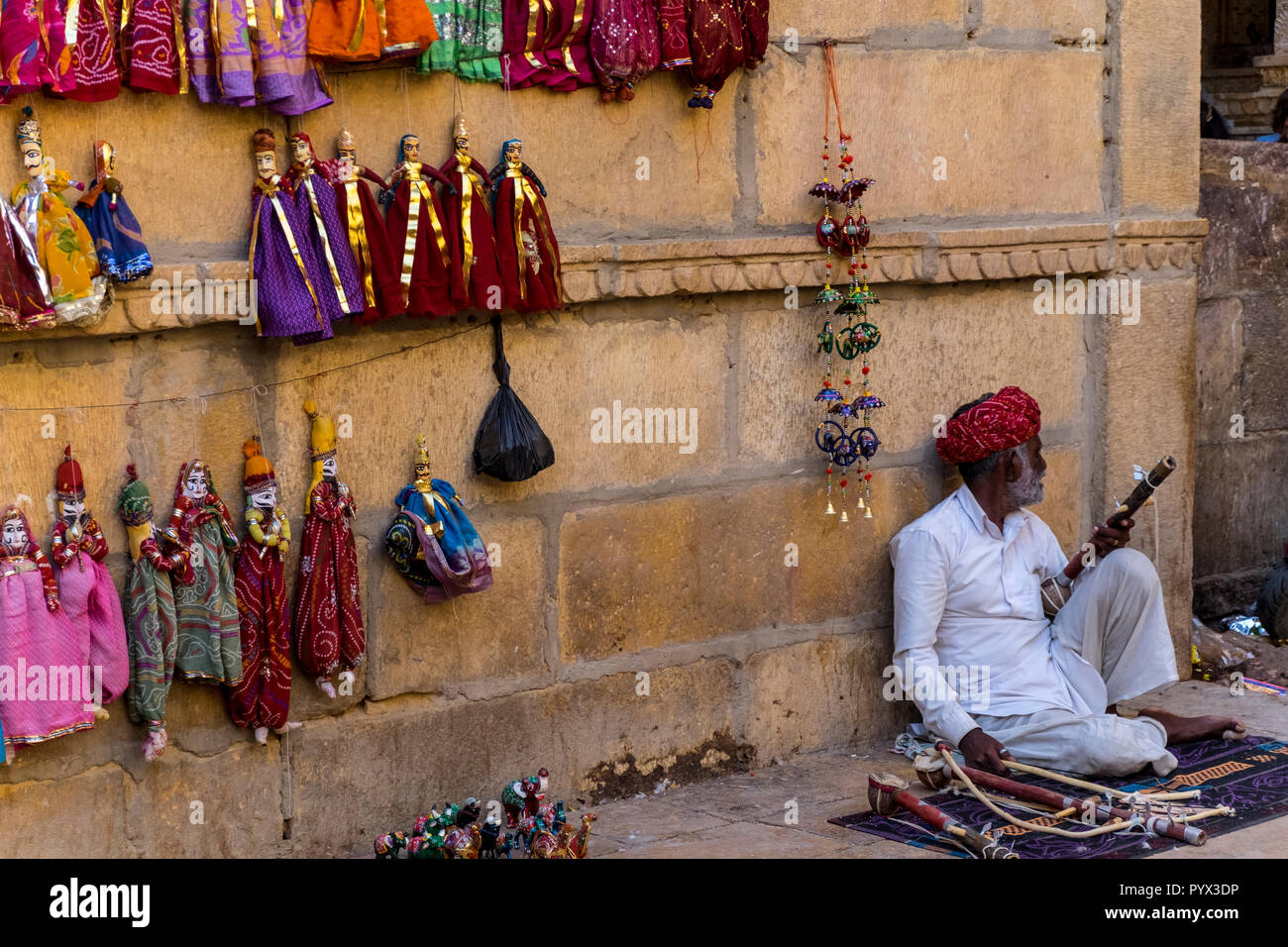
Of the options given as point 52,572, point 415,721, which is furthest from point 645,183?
point 52,572

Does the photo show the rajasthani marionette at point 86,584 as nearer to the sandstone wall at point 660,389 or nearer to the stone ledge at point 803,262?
the sandstone wall at point 660,389

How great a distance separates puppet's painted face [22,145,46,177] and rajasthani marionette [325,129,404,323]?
29.8 inches

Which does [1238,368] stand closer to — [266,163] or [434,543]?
[434,543]

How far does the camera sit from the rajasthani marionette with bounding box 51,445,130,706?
3910 millimetres

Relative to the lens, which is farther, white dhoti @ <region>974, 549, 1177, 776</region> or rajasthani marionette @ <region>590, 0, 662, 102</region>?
→ white dhoti @ <region>974, 549, 1177, 776</region>

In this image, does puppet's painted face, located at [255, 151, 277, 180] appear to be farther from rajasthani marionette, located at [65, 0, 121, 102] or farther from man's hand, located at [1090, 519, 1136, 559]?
man's hand, located at [1090, 519, 1136, 559]

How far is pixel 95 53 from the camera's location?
382 centimetres

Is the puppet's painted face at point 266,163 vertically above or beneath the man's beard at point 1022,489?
above

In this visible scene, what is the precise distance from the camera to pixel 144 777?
4.14 metres

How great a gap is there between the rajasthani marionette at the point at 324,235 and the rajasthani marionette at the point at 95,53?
523mm

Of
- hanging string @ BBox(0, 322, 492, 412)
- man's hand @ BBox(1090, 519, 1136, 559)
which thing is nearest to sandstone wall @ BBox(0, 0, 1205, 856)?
hanging string @ BBox(0, 322, 492, 412)

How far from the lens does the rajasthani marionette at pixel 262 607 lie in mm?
4227

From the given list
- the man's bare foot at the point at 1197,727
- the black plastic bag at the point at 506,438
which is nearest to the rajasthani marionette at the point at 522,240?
the black plastic bag at the point at 506,438

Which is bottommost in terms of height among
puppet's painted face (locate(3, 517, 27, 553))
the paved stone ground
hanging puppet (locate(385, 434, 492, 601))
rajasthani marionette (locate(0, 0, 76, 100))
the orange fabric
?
the paved stone ground
